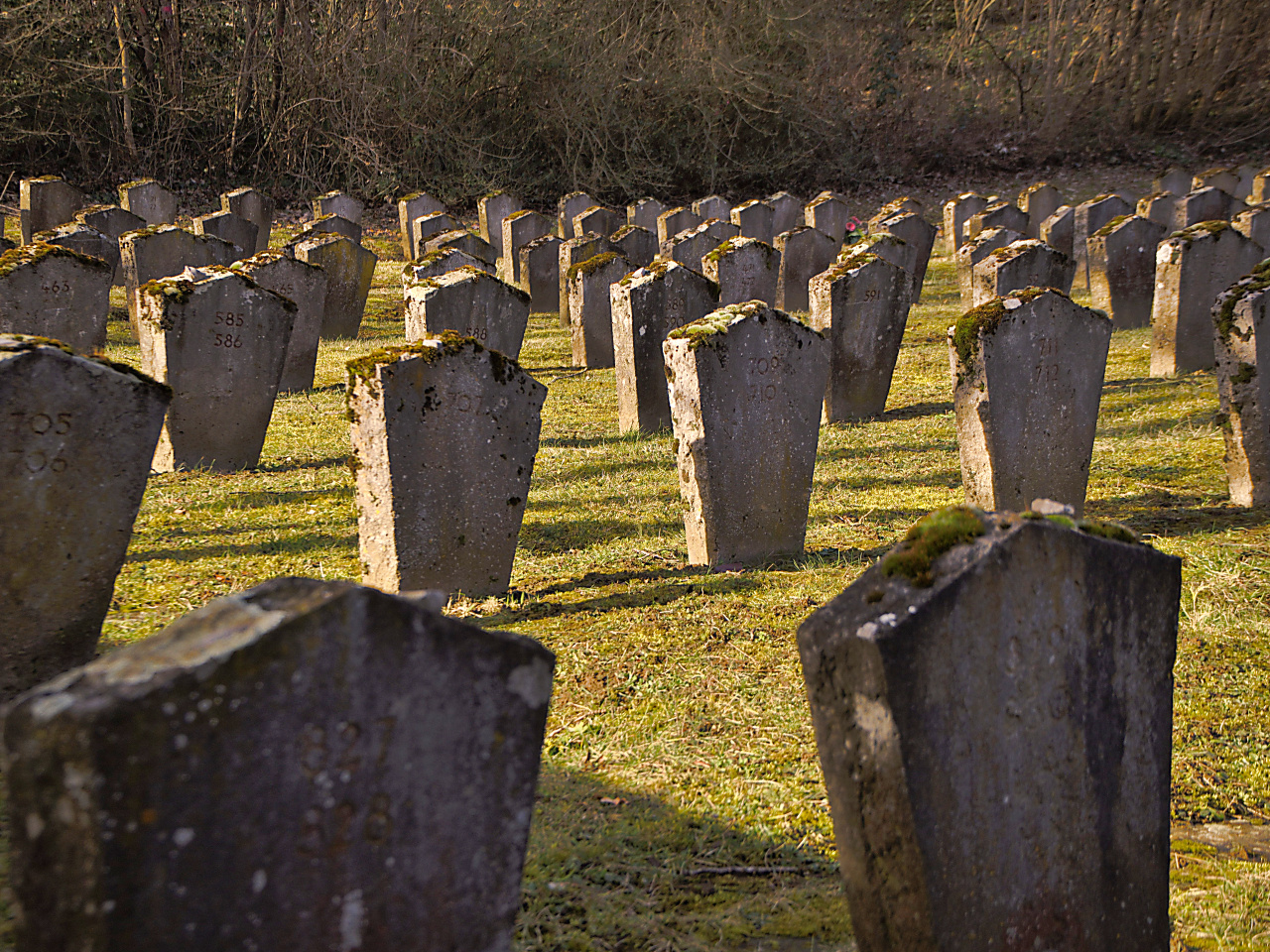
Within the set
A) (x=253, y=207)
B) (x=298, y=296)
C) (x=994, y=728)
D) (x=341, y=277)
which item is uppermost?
(x=253, y=207)

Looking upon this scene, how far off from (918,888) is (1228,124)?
33875 mm

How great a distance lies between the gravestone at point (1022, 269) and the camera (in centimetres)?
1058

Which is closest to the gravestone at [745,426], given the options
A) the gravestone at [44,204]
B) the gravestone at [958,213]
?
the gravestone at [958,213]

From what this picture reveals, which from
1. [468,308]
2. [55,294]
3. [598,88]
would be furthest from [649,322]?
[598,88]

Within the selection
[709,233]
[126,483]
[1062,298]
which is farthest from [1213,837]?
[709,233]

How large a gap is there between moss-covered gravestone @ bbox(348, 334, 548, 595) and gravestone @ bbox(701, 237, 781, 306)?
21.4 ft

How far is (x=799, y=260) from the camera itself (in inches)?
575

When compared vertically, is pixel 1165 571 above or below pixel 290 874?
above

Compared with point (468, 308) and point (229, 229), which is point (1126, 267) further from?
point (229, 229)

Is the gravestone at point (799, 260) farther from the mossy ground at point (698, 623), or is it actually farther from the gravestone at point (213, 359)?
the gravestone at point (213, 359)

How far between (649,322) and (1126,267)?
759 cm

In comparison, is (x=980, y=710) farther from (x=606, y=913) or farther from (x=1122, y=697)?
(x=606, y=913)

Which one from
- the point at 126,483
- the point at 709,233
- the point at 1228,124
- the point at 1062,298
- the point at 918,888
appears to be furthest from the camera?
the point at 1228,124

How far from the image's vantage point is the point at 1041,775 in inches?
94.4
